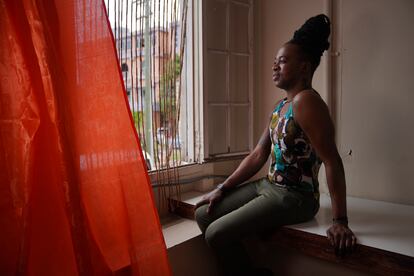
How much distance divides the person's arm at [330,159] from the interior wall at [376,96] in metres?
0.73

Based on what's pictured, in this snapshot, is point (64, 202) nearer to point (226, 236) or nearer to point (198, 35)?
point (226, 236)

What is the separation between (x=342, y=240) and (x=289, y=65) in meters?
0.76

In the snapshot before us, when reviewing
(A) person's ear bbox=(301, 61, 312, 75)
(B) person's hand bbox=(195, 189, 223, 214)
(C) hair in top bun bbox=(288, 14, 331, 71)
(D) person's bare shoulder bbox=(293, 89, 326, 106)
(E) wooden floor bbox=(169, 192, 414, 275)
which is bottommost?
(E) wooden floor bbox=(169, 192, 414, 275)

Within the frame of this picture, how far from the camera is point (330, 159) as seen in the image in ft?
4.59

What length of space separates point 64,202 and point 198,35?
1.39 metres

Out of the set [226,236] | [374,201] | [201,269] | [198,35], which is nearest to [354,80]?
[374,201]

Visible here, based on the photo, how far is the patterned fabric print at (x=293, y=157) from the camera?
1.49 meters

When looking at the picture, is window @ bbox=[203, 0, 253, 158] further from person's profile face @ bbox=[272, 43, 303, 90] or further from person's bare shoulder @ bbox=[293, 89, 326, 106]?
person's bare shoulder @ bbox=[293, 89, 326, 106]

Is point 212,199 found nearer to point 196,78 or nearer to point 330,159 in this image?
point 330,159

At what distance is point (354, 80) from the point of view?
6.73ft

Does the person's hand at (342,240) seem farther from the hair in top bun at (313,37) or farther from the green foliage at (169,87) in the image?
the green foliage at (169,87)

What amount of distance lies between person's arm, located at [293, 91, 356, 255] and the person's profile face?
16 cm

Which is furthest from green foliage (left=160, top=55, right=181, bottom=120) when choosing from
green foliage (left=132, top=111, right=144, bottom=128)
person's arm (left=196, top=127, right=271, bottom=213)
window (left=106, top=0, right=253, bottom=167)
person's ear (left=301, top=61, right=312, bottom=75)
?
person's ear (left=301, top=61, right=312, bottom=75)

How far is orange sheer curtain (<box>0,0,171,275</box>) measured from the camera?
962 mm
